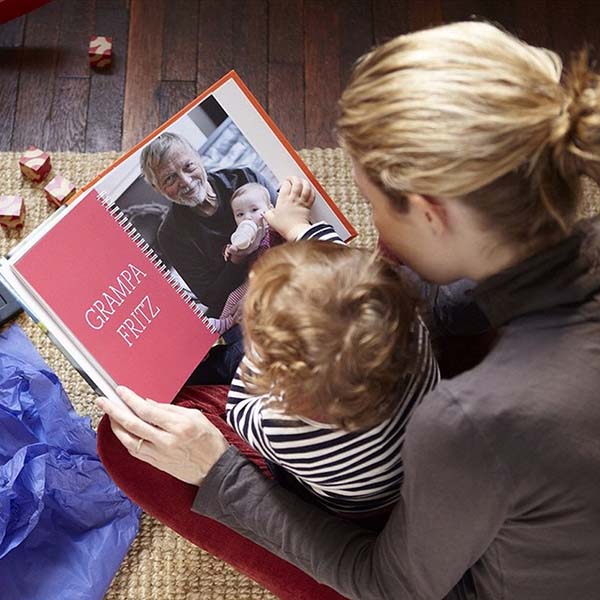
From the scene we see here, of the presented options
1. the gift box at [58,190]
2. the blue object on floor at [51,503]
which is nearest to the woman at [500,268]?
the blue object on floor at [51,503]

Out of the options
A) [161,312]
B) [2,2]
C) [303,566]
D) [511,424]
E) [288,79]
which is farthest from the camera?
[288,79]

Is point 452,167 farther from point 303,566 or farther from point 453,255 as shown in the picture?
point 303,566

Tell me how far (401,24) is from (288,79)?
26cm

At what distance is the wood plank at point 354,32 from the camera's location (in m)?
1.58

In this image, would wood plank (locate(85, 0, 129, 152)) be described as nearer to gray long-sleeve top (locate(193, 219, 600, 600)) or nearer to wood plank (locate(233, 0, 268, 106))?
wood plank (locate(233, 0, 268, 106))

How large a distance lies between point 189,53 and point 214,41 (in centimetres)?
5

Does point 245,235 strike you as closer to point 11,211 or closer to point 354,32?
point 11,211

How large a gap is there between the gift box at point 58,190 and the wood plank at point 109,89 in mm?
107

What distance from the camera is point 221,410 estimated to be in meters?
1.02

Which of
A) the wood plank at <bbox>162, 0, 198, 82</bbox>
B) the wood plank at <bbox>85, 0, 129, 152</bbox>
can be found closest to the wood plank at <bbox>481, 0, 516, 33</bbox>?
the wood plank at <bbox>162, 0, 198, 82</bbox>

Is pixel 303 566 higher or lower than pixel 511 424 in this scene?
lower

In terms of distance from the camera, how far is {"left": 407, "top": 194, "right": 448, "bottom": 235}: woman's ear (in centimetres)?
67

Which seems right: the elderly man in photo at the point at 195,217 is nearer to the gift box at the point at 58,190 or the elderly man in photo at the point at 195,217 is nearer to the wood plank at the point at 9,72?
the gift box at the point at 58,190

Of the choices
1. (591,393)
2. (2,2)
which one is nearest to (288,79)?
(2,2)
